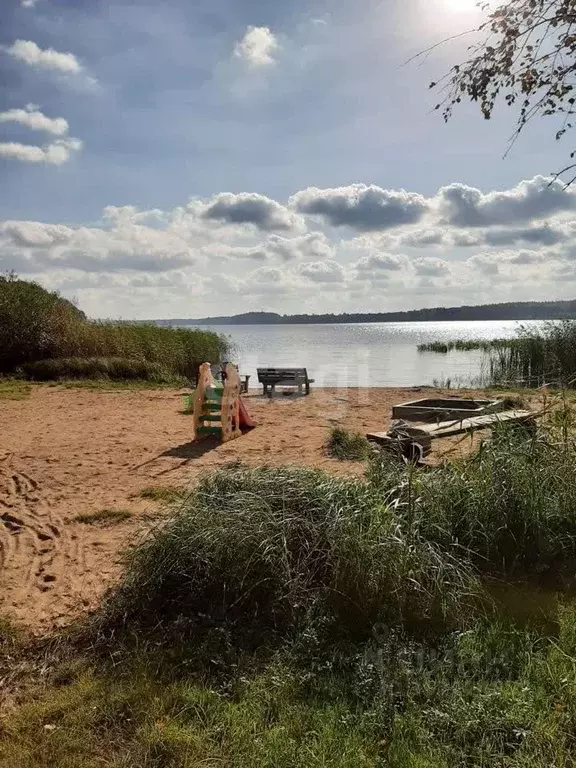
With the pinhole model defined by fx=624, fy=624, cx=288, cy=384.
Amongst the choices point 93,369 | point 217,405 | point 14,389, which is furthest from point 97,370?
point 217,405

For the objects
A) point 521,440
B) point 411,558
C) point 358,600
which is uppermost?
point 521,440

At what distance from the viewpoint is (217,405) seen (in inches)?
392

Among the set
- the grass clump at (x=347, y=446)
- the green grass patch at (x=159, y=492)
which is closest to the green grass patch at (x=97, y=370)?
the grass clump at (x=347, y=446)

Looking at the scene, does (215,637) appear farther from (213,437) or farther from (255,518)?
(213,437)

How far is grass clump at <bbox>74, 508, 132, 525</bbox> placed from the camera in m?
5.75

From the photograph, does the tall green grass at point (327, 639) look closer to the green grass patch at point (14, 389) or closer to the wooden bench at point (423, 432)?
the wooden bench at point (423, 432)

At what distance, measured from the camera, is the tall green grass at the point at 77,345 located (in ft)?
66.4

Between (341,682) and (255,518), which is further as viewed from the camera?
(255,518)

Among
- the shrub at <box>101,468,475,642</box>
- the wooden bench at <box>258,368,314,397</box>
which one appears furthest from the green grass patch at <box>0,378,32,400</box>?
the shrub at <box>101,468,475,642</box>

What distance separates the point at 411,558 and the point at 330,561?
49 cm

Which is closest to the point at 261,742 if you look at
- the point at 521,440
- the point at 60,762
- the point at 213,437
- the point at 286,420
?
the point at 60,762

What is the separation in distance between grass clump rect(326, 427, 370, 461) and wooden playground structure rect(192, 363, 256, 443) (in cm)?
173

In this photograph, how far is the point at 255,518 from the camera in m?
4.09

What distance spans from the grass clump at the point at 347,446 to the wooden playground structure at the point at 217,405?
173 centimetres
